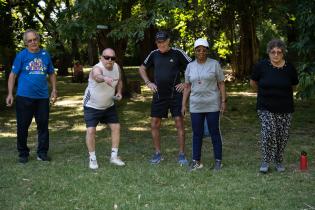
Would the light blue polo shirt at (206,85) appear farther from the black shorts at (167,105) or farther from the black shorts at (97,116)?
the black shorts at (97,116)

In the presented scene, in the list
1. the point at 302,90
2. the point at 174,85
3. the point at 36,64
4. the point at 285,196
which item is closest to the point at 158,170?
the point at 174,85

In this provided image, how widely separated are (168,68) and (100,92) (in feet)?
3.29

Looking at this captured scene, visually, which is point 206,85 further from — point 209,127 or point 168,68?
point 168,68

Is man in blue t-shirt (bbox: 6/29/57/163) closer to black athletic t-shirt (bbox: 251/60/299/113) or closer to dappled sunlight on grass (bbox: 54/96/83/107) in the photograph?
black athletic t-shirt (bbox: 251/60/299/113)

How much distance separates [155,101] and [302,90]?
9.33ft

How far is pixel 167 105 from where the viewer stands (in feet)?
24.1

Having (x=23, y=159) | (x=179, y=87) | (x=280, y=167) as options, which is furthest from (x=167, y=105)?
(x=23, y=159)

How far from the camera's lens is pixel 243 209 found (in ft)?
16.8

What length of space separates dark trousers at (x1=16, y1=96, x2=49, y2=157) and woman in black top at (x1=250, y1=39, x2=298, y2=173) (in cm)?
309

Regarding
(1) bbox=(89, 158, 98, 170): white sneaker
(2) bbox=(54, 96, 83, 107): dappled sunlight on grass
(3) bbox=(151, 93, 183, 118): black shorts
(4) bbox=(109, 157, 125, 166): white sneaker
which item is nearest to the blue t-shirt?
(1) bbox=(89, 158, 98, 170): white sneaker

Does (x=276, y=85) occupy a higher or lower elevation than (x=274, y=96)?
higher

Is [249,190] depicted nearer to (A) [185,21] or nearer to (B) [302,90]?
(B) [302,90]

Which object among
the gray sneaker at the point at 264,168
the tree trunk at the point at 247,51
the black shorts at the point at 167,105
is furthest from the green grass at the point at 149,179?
the tree trunk at the point at 247,51

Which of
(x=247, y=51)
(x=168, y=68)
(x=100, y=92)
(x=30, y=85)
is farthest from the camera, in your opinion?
(x=247, y=51)
